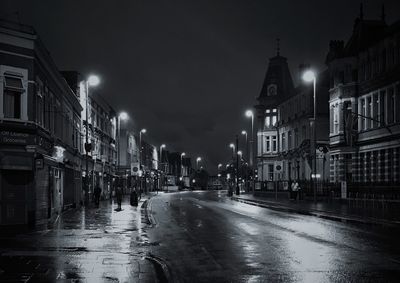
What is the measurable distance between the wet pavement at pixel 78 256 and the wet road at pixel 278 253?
72cm

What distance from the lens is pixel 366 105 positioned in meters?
54.2

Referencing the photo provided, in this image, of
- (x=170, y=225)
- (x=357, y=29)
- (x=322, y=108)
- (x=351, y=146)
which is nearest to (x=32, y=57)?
(x=170, y=225)

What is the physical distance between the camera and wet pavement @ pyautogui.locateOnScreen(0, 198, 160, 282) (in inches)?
472

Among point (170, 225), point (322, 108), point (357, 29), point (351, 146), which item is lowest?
point (170, 225)

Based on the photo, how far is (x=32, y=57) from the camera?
27.5 metres

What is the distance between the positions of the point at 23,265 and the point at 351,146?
4560 cm

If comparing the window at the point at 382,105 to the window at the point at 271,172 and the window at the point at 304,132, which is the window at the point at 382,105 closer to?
the window at the point at 304,132

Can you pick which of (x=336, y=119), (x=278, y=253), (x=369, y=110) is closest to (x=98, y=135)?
(x=336, y=119)

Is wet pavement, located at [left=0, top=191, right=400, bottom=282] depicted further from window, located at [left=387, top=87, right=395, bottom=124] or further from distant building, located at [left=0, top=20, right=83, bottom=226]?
window, located at [left=387, top=87, right=395, bottom=124]

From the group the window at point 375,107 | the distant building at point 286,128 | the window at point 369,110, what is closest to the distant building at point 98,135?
the distant building at point 286,128

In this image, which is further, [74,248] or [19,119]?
[19,119]

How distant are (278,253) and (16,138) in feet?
48.4

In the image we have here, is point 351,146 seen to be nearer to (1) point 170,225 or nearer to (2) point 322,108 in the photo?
(2) point 322,108

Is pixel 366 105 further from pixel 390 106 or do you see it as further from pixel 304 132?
pixel 304 132
